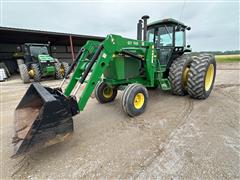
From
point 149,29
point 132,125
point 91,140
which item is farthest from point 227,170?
point 149,29

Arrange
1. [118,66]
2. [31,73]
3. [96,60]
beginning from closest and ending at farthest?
[96,60], [118,66], [31,73]

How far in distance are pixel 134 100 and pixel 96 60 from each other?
1.22 meters

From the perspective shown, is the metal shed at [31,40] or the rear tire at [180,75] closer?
the rear tire at [180,75]

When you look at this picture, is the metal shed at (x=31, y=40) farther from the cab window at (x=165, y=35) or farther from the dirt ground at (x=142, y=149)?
the dirt ground at (x=142, y=149)

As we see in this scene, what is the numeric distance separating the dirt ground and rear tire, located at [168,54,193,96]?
1.03 m

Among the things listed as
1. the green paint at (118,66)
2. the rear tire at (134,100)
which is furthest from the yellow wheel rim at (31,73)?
the rear tire at (134,100)

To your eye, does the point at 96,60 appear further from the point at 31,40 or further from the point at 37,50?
the point at 31,40

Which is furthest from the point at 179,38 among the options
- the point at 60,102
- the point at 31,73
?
the point at 31,73

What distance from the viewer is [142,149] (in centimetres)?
210

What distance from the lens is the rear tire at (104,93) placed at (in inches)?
158

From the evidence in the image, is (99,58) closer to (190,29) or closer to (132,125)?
(132,125)

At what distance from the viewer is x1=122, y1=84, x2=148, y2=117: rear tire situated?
9.78ft

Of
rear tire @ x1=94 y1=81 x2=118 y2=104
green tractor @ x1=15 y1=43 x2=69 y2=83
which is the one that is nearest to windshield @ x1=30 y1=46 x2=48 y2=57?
green tractor @ x1=15 y1=43 x2=69 y2=83

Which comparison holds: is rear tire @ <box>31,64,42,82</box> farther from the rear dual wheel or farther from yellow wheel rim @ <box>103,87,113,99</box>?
the rear dual wheel
